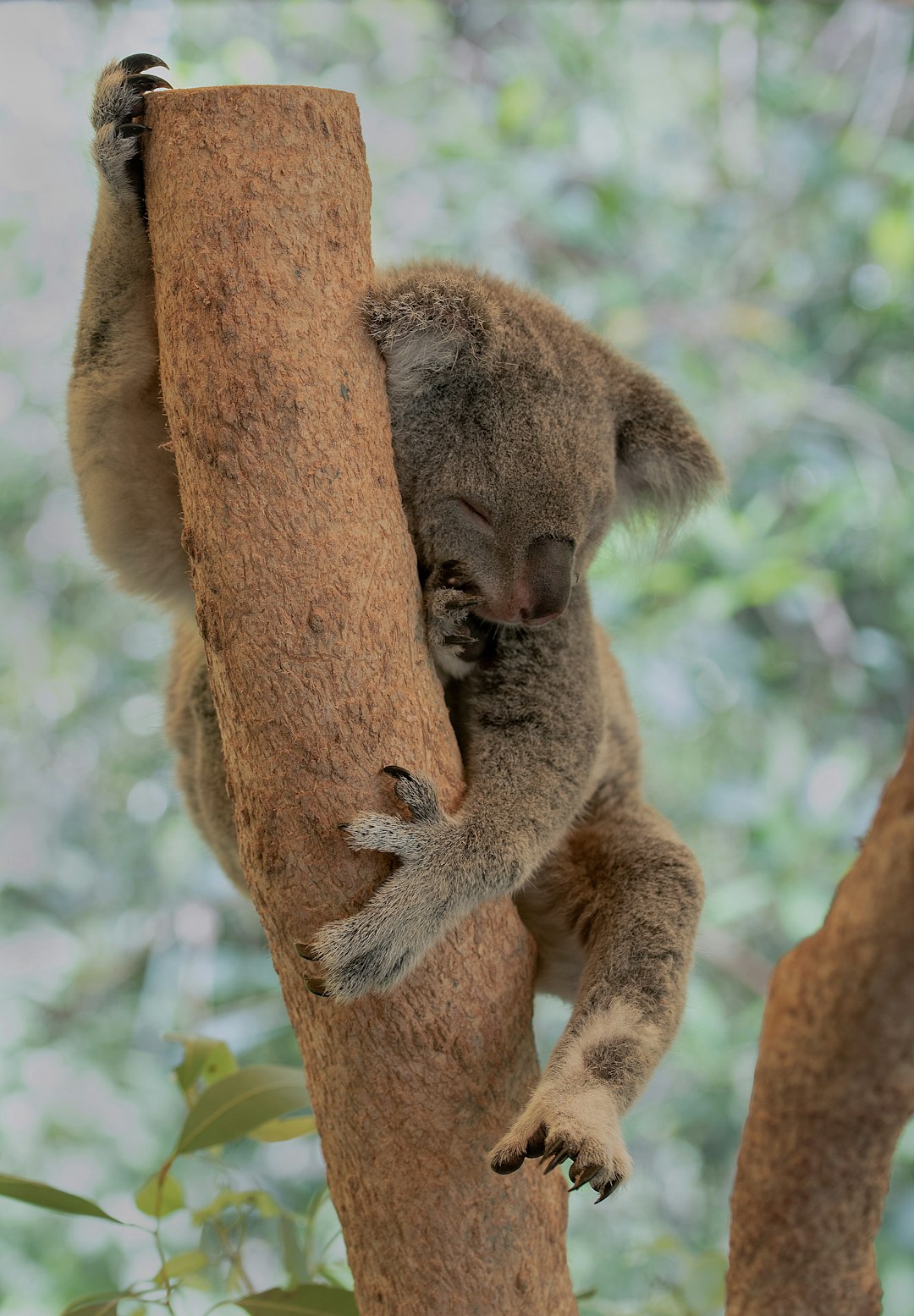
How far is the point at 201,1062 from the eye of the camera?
6.31 ft

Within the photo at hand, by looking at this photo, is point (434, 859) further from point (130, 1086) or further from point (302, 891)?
point (130, 1086)

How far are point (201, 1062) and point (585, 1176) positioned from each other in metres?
0.85

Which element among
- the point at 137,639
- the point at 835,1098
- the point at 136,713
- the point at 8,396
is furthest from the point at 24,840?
the point at 835,1098

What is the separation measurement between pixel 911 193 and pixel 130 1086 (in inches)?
137

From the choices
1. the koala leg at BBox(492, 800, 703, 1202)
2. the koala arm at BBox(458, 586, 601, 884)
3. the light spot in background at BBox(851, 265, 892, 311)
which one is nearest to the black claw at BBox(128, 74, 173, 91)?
the koala arm at BBox(458, 586, 601, 884)

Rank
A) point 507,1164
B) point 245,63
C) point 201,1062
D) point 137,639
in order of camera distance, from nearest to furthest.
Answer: point 507,1164, point 201,1062, point 245,63, point 137,639

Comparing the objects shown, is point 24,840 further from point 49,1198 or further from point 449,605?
point 449,605

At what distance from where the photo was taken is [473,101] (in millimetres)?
4059

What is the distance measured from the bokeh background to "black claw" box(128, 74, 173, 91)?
2.20 m

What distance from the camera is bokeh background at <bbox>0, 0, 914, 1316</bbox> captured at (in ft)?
11.7

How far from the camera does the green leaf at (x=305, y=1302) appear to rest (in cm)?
150

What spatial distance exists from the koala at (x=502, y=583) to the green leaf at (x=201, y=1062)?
383mm

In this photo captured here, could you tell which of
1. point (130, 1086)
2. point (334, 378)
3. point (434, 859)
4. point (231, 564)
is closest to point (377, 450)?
point (334, 378)

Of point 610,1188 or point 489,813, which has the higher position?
point 489,813
